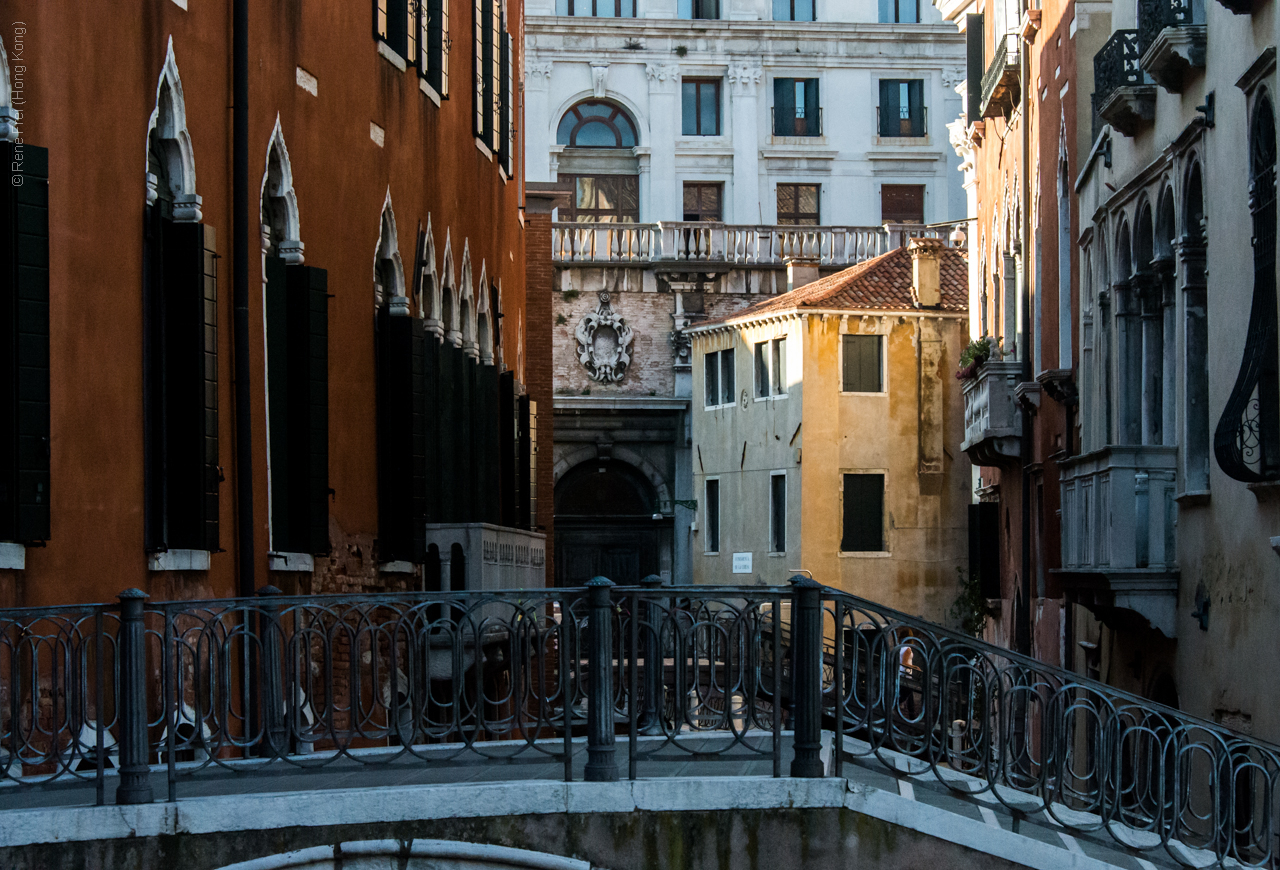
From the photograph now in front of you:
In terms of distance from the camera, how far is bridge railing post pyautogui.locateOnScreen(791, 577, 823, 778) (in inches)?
337

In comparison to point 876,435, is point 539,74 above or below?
above

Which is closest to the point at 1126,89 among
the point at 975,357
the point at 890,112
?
the point at 975,357

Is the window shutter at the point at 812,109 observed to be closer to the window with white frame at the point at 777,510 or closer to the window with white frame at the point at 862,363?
the window with white frame at the point at 862,363

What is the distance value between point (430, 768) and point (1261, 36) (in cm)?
730

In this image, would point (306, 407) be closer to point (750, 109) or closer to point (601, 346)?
point (601, 346)

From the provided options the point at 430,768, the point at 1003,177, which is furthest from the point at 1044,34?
the point at 430,768

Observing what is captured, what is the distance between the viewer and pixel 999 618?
27.7 meters

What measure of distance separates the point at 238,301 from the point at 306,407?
1.31 meters

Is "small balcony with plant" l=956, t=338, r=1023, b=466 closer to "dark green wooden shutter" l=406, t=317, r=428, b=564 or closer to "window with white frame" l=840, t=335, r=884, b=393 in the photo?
"dark green wooden shutter" l=406, t=317, r=428, b=564

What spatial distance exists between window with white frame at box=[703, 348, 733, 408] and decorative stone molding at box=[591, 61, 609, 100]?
747 cm

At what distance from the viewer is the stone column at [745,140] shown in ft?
147

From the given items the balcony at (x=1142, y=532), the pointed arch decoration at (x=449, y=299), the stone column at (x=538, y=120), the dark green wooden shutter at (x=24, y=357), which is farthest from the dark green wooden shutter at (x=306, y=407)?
the stone column at (x=538, y=120)

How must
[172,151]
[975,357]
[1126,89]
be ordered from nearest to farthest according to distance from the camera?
[172,151] → [1126,89] → [975,357]

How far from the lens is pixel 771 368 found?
39.8 m
